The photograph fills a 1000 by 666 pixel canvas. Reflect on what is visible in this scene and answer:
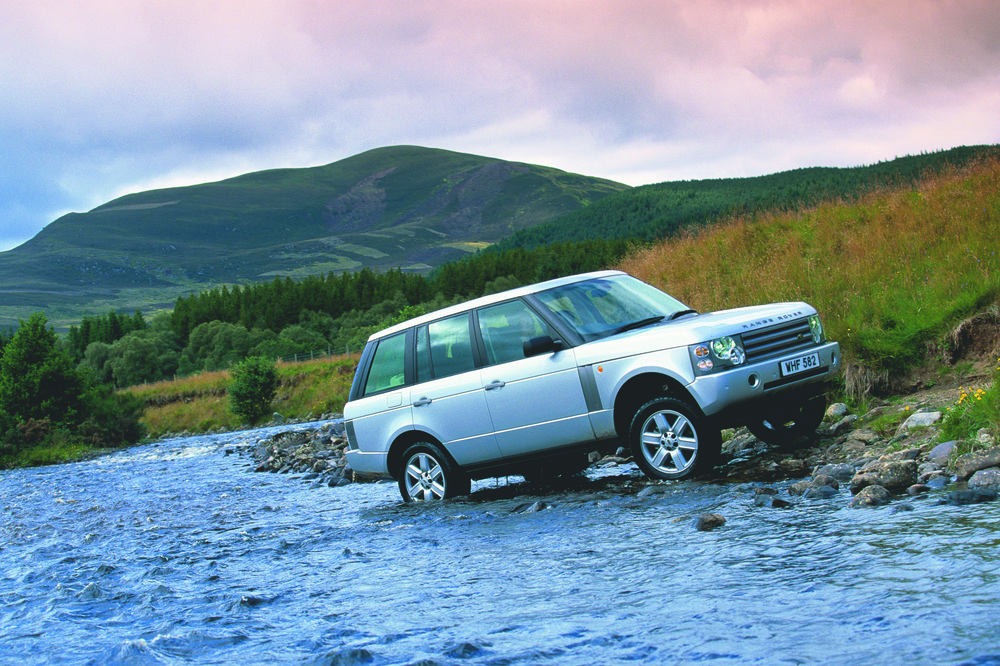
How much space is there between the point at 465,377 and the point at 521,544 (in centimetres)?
252

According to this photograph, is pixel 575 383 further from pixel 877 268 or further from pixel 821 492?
pixel 877 268

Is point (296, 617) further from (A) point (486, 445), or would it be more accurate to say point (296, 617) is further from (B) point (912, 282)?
(B) point (912, 282)

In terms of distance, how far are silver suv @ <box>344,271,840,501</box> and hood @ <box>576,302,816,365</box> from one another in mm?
14

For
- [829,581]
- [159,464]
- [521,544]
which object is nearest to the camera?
[829,581]

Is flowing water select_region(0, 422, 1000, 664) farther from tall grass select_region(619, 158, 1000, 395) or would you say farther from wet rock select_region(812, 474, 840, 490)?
tall grass select_region(619, 158, 1000, 395)

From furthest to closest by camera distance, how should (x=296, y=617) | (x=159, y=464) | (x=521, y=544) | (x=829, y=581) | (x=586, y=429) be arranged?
(x=159, y=464) < (x=586, y=429) < (x=521, y=544) < (x=296, y=617) < (x=829, y=581)

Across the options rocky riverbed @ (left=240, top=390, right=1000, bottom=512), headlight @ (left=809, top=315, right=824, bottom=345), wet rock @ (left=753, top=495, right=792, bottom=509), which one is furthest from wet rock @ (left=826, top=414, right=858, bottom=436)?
wet rock @ (left=753, top=495, right=792, bottom=509)

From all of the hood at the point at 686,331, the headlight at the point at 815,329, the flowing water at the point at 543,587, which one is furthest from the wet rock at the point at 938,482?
the headlight at the point at 815,329

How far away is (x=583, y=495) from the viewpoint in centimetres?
798

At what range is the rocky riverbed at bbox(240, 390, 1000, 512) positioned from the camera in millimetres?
5734

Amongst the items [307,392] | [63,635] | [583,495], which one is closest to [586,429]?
[583,495]

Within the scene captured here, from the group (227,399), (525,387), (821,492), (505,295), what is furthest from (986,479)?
(227,399)

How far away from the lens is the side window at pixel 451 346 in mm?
8422

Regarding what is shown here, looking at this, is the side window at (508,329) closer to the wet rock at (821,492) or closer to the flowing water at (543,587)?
the flowing water at (543,587)
